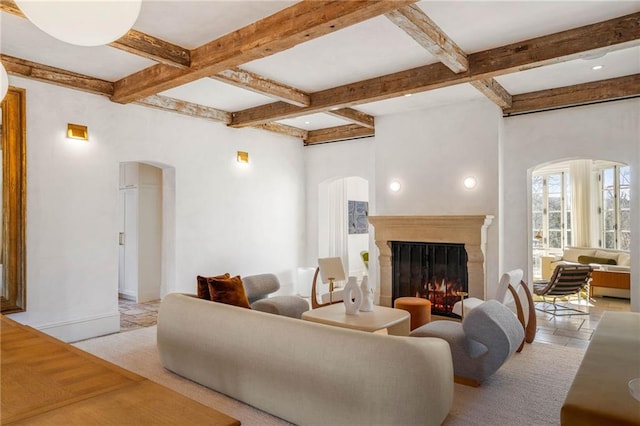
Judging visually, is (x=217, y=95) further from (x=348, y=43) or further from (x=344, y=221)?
(x=344, y=221)

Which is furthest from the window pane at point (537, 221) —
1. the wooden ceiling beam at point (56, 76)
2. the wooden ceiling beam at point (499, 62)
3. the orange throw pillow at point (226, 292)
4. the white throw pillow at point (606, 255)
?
the wooden ceiling beam at point (56, 76)

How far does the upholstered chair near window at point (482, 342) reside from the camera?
122 inches

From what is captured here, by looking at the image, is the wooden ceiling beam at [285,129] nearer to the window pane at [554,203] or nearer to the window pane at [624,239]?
the window pane at [554,203]

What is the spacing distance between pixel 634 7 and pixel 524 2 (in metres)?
0.92

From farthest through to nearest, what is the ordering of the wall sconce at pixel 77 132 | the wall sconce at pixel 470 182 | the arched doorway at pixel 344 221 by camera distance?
the arched doorway at pixel 344 221 < the wall sconce at pixel 470 182 < the wall sconce at pixel 77 132

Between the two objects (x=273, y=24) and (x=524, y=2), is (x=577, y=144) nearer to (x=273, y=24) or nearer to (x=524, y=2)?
(x=524, y=2)

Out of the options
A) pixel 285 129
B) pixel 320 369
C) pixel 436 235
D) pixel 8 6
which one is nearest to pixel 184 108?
pixel 285 129

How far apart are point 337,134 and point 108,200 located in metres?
3.90

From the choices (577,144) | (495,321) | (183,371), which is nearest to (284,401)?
(183,371)

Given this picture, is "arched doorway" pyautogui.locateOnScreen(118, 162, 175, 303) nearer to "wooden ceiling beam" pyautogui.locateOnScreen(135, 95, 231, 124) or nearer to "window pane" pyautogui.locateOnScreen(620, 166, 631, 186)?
"wooden ceiling beam" pyautogui.locateOnScreen(135, 95, 231, 124)

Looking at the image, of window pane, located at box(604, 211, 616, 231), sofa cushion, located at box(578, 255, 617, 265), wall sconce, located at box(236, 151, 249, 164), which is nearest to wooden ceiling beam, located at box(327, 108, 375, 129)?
wall sconce, located at box(236, 151, 249, 164)

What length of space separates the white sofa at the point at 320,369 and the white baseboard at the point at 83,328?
2.19 metres

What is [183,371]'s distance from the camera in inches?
130

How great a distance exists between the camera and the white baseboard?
171 inches
